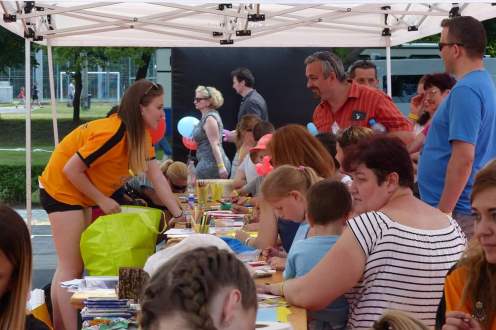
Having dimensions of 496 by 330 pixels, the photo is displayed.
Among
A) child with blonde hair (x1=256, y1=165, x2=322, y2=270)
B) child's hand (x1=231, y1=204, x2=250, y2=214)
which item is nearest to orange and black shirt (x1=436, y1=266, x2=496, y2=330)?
child with blonde hair (x1=256, y1=165, x2=322, y2=270)

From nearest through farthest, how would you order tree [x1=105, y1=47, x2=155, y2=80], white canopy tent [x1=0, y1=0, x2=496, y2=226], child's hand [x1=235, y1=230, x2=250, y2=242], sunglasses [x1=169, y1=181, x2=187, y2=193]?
child's hand [x1=235, y1=230, x2=250, y2=242] < white canopy tent [x1=0, y1=0, x2=496, y2=226] < sunglasses [x1=169, y1=181, x2=187, y2=193] < tree [x1=105, y1=47, x2=155, y2=80]

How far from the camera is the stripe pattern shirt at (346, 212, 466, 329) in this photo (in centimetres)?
333

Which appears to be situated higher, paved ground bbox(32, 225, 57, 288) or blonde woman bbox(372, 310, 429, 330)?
blonde woman bbox(372, 310, 429, 330)

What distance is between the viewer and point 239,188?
8.23 metres

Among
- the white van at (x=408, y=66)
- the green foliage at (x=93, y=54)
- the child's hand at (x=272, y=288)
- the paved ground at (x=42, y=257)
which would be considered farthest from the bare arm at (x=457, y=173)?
the green foliage at (x=93, y=54)

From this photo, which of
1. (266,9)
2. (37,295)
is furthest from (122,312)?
(266,9)

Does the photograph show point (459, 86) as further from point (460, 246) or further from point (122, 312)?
point (122, 312)

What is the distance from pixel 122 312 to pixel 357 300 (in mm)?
881

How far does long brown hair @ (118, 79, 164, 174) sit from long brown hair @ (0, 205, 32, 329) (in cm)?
298

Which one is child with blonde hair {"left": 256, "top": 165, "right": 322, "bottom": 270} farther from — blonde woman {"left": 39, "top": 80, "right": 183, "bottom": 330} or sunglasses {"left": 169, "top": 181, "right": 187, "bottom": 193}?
sunglasses {"left": 169, "top": 181, "right": 187, "bottom": 193}

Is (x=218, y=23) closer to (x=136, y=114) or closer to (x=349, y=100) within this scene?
(x=349, y=100)

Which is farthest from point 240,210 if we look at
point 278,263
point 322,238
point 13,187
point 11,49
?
point 11,49

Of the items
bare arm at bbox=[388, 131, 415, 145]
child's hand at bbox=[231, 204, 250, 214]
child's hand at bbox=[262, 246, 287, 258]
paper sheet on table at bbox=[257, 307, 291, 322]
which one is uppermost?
bare arm at bbox=[388, 131, 415, 145]

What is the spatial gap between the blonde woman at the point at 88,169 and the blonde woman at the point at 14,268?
2.92m
